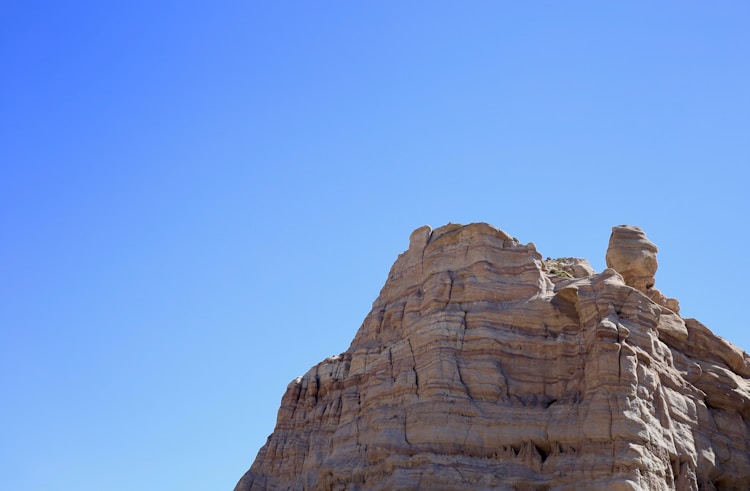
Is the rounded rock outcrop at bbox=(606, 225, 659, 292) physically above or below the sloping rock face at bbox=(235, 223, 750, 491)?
above

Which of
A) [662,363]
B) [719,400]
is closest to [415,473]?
[662,363]

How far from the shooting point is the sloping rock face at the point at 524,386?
56091mm

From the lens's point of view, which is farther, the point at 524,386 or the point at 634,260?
the point at 634,260

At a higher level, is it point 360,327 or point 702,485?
point 360,327

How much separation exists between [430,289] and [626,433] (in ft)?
50.6

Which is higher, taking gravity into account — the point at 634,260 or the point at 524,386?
the point at 634,260

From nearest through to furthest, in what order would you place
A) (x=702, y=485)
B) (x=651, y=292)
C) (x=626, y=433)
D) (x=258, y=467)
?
(x=626, y=433)
(x=702, y=485)
(x=651, y=292)
(x=258, y=467)

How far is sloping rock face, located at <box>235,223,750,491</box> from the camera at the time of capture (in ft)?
184

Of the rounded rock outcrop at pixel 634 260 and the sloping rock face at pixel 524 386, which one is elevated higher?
the rounded rock outcrop at pixel 634 260

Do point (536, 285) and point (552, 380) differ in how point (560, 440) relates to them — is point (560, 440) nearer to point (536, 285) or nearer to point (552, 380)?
point (552, 380)

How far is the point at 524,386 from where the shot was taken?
6012 centimetres

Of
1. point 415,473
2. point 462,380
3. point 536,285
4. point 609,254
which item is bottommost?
point 415,473

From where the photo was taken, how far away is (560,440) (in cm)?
5662

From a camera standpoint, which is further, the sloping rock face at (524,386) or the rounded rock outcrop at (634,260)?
the rounded rock outcrop at (634,260)
